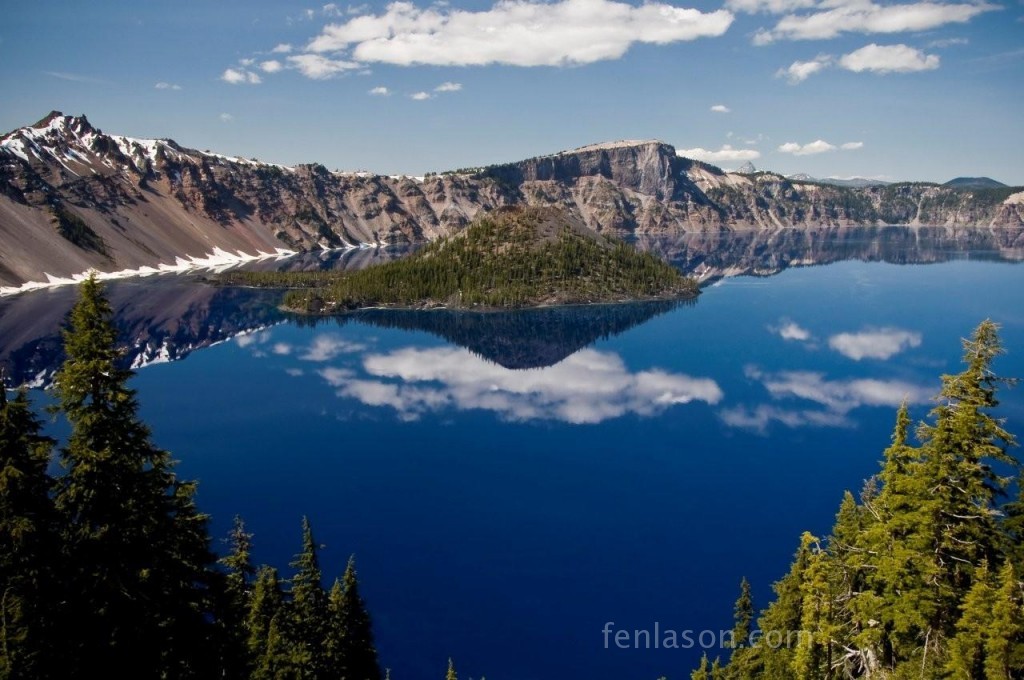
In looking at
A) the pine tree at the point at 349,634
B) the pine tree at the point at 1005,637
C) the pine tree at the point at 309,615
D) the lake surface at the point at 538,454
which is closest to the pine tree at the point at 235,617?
the pine tree at the point at 309,615

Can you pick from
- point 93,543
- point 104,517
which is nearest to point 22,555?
point 93,543

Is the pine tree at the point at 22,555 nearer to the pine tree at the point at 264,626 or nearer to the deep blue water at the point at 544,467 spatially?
the pine tree at the point at 264,626

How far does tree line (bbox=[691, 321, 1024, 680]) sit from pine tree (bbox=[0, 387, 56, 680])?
27.0 meters

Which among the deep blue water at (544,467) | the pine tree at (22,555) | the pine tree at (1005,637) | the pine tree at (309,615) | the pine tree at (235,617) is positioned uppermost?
the pine tree at (22,555)

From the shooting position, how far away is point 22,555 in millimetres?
18188

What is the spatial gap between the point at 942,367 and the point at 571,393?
7368cm

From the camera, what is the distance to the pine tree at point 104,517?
753 inches

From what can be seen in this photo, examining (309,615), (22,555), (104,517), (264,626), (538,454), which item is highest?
(104,517)

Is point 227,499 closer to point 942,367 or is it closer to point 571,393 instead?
point 571,393

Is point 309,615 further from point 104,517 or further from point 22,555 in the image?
point 22,555

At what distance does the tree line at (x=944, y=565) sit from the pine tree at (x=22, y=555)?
26965 mm

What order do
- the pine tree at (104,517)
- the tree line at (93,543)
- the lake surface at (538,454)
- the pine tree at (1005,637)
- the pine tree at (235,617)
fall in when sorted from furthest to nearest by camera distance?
the lake surface at (538,454), the pine tree at (235,617), the pine tree at (1005,637), the pine tree at (104,517), the tree line at (93,543)

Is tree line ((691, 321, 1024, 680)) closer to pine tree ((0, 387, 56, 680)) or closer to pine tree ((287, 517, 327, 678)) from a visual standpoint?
pine tree ((287, 517, 327, 678))

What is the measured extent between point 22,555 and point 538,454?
7601 cm
